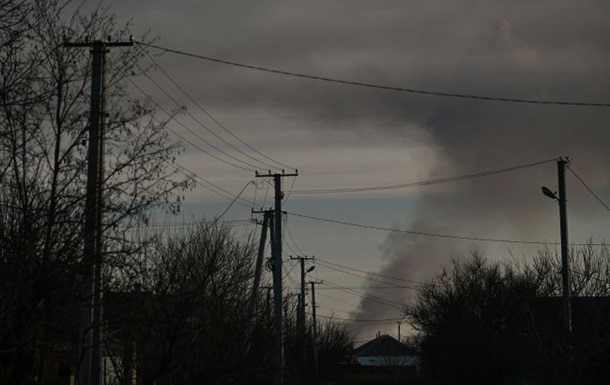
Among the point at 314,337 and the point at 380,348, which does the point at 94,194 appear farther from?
the point at 380,348

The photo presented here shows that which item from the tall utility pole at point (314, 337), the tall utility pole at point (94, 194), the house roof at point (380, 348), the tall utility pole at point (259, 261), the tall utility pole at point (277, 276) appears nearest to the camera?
the tall utility pole at point (94, 194)

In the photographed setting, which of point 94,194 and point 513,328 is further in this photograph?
point 513,328

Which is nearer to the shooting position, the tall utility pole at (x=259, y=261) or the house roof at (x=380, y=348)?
the tall utility pole at (x=259, y=261)

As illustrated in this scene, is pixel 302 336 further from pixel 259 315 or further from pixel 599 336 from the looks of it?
pixel 599 336

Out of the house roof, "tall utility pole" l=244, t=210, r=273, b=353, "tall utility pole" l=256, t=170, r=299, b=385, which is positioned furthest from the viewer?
the house roof

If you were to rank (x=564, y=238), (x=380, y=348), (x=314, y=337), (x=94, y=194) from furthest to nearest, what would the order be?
(x=380, y=348)
(x=314, y=337)
(x=564, y=238)
(x=94, y=194)

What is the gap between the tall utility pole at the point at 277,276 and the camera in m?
36.9

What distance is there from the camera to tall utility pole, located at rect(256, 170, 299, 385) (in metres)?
36.9

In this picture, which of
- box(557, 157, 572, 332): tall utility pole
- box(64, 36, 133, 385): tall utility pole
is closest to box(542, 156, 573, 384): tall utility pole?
box(557, 157, 572, 332): tall utility pole

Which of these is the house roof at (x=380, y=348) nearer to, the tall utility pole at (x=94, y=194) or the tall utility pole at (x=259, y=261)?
the tall utility pole at (x=259, y=261)

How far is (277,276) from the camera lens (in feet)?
132

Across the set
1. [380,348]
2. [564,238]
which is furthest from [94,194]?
[380,348]

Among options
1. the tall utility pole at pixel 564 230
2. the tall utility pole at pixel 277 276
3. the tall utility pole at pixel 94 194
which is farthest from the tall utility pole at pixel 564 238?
the tall utility pole at pixel 94 194

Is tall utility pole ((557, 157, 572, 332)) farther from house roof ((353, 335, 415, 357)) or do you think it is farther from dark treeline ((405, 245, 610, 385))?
house roof ((353, 335, 415, 357))
